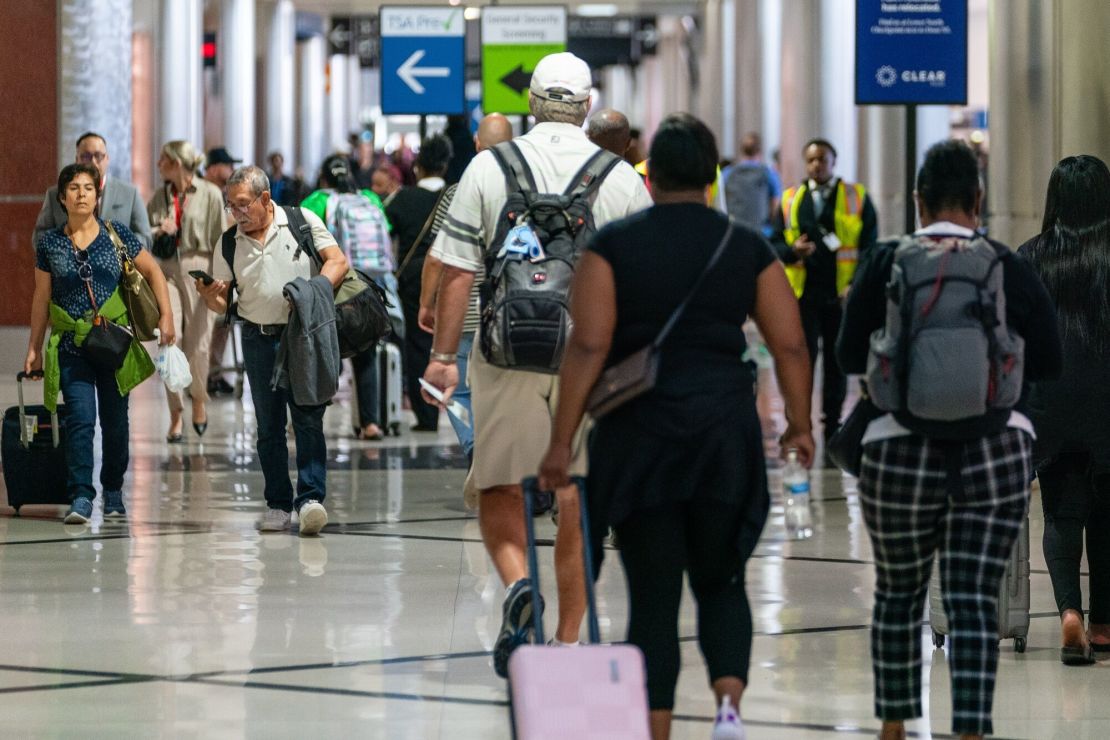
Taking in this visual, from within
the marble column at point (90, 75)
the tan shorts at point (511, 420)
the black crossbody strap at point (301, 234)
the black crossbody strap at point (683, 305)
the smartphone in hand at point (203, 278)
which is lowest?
the tan shorts at point (511, 420)

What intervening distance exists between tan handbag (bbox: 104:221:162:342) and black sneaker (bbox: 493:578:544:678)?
4101mm

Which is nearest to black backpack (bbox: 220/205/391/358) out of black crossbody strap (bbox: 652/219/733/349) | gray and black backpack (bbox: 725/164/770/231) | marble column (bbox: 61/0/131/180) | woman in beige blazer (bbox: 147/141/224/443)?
black crossbody strap (bbox: 652/219/733/349)

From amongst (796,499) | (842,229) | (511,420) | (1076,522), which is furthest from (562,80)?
(842,229)

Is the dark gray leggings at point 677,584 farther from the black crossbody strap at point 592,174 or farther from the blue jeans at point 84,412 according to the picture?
the blue jeans at point 84,412

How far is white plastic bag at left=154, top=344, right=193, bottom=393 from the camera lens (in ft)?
33.9

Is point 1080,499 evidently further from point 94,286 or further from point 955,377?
point 94,286

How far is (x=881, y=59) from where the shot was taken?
11930 mm

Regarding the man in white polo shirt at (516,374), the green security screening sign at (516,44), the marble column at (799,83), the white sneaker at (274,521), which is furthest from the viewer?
the marble column at (799,83)

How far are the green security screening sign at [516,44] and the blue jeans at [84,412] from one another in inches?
347

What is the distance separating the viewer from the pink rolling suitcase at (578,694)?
4613mm

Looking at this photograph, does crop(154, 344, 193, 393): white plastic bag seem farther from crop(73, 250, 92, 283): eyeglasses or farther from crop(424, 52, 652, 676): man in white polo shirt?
crop(424, 52, 652, 676): man in white polo shirt

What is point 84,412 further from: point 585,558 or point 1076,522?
point 585,558

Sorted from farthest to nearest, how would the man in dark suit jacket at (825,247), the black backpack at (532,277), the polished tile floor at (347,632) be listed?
the man in dark suit jacket at (825,247)
the black backpack at (532,277)
the polished tile floor at (347,632)

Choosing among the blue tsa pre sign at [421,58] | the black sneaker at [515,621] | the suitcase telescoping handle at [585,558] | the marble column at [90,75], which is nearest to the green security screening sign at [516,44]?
the blue tsa pre sign at [421,58]
